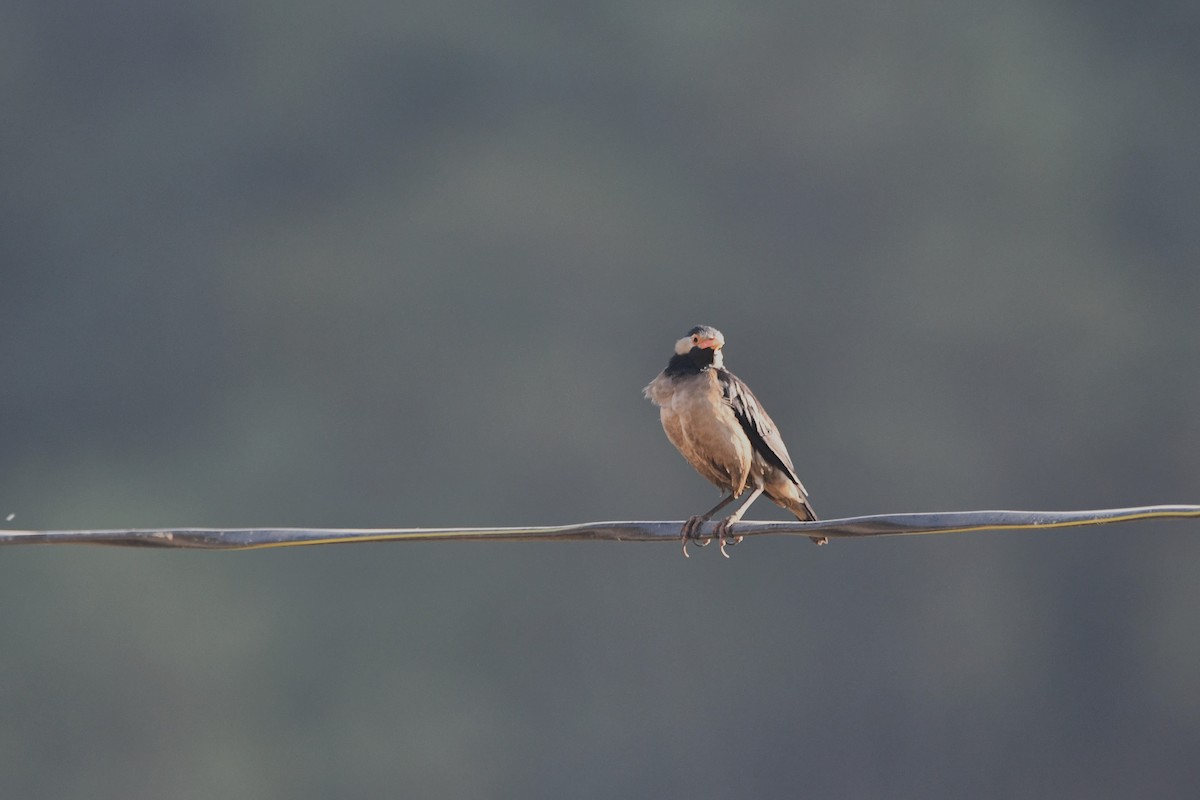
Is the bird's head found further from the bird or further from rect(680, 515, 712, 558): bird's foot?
rect(680, 515, 712, 558): bird's foot

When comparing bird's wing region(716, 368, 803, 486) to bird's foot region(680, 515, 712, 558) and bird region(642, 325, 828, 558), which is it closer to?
bird region(642, 325, 828, 558)

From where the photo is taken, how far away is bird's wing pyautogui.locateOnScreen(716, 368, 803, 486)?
7.45 m

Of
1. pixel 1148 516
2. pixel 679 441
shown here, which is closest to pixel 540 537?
A: pixel 1148 516

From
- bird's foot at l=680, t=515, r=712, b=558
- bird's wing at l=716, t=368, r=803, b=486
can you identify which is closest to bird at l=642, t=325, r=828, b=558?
bird's wing at l=716, t=368, r=803, b=486

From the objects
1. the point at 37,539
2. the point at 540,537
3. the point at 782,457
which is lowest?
the point at 782,457

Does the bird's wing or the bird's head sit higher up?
the bird's head

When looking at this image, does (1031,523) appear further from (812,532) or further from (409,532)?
(409,532)

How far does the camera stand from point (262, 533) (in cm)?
446

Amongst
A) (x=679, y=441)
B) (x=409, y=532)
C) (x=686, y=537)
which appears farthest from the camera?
(x=679, y=441)

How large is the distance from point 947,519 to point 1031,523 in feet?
0.91

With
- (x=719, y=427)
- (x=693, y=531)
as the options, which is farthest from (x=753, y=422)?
(x=693, y=531)

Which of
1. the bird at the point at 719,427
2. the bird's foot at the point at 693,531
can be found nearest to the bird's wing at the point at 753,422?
the bird at the point at 719,427

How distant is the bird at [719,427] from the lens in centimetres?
727

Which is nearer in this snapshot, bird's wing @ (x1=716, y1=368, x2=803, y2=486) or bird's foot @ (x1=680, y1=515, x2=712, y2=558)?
bird's foot @ (x1=680, y1=515, x2=712, y2=558)
